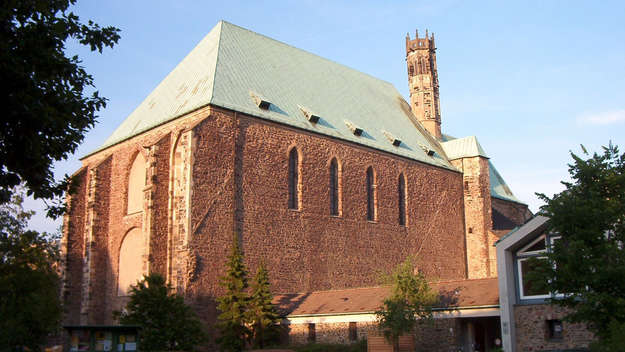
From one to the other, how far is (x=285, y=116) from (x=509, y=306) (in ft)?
46.9

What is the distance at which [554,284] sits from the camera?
58.1ft

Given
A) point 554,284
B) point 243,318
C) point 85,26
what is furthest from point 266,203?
point 85,26

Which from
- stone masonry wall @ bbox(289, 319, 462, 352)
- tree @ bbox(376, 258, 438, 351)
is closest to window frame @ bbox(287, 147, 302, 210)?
stone masonry wall @ bbox(289, 319, 462, 352)

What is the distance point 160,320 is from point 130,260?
26.4 feet

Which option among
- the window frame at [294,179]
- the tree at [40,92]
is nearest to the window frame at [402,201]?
the window frame at [294,179]

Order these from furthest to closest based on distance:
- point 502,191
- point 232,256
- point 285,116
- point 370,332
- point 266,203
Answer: point 502,191, point 285,116, point 266,203, point 232,256, point 370,332

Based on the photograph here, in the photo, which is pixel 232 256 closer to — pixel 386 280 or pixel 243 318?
pixel 243 318

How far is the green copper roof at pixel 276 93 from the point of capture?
3073 cm

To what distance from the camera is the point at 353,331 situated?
2658 centimetres

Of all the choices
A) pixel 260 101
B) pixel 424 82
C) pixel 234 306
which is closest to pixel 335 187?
pixel 260 101

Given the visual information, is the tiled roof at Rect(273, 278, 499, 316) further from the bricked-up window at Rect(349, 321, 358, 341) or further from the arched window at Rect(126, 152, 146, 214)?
the arched window at Rect(126, 152, 146, 214)

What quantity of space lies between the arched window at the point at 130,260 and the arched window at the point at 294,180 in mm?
7004

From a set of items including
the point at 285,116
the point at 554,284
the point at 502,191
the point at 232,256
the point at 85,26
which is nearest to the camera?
the point at 85,26

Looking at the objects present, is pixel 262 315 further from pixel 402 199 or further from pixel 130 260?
pixel 402 199
